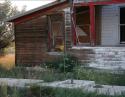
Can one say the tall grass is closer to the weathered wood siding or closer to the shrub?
the weathered wood siding

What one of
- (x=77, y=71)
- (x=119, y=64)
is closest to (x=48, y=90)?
(x=77, y=71)

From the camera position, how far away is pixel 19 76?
1802 centimetres

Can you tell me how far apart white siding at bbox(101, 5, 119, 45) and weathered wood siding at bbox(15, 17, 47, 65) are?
12.1 feet

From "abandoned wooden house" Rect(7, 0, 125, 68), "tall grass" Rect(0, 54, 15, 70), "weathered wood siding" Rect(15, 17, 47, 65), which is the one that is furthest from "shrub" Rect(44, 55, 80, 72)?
"tall grass" Rect(0, 54, 15, 70)

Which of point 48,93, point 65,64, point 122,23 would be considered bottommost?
point 48,93

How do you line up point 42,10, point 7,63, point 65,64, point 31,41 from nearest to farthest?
point 65,64, point 42,10, point 31,41, point 7,63

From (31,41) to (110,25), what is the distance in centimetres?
483

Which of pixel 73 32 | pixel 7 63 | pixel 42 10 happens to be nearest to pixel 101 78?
pixel 73 32

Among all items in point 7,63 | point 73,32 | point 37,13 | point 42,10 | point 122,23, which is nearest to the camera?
point 73,32

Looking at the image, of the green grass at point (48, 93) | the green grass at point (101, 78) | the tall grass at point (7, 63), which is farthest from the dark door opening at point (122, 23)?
the green grass at point (48, 93)

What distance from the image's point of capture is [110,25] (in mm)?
26047

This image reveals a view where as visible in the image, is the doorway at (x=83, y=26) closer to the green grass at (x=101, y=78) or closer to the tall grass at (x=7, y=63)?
the tall grass at (x=7, y=63)

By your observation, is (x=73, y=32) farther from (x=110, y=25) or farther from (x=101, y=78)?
(x=101, y=78)

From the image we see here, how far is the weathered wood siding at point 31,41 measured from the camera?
25031 mm
